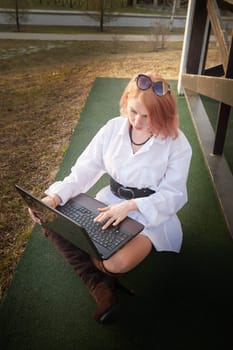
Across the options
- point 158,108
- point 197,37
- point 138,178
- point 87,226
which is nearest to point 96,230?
point 87,226

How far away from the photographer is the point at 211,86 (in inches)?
90.9

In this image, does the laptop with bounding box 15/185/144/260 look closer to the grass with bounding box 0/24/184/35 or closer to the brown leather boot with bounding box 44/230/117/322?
the brown leather boot with bounding box 44/230/117/322

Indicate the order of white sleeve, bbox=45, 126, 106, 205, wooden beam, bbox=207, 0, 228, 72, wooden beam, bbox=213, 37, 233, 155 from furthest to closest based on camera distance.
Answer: wooden beam, bbox=207, 0, 228, 72
wooden beam, bbox=213, 37, 233, 155
white sleeve, bbox=45, 126, 106, 205

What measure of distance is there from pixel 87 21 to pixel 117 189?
19.8 ft

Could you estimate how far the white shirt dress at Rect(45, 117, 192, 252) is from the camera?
1.54 metres

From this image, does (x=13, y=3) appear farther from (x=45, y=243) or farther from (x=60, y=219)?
(x=60, y=219)

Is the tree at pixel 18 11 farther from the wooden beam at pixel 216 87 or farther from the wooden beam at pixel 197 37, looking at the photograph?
the wooden beam at pixel 216 87

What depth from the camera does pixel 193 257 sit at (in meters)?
1.86

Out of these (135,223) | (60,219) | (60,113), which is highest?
(60,219)

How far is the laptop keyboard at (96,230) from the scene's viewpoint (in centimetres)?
143

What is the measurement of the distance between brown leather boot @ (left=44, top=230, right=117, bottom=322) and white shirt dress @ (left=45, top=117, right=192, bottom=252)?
198 mm

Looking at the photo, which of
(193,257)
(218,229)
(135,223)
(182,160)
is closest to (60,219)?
(135,223)

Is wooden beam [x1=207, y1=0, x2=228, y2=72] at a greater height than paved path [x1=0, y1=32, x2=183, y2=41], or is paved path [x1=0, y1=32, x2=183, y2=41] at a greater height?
wooden beam [x1=207, y1=0, x2=228, y2=72]

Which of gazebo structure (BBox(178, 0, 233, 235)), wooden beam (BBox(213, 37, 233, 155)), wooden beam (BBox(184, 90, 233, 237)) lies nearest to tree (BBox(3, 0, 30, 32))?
gazebo structure (BBox(178, 0, 233, 235))
